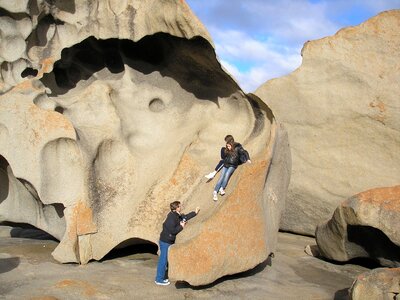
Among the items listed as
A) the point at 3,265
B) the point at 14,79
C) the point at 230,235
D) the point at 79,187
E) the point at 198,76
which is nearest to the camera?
the point at 230,235

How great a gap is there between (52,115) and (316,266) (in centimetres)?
334

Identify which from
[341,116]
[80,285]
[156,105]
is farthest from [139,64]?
[341,116]

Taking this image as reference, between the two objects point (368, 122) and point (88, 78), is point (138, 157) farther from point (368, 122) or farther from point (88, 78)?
point (368, 122)

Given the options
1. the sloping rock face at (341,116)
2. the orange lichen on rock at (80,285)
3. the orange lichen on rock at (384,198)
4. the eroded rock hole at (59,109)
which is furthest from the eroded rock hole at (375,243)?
the eroded rock hole at (59,109)

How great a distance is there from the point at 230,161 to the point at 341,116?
2690mm

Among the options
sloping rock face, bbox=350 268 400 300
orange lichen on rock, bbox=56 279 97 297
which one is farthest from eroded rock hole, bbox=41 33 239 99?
sloping rock face, bbox=350 268 400 300


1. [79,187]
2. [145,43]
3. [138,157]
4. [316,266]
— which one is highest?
[145,43]

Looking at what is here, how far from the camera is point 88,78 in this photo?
20.5 feet

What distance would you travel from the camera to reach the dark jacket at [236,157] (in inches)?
211

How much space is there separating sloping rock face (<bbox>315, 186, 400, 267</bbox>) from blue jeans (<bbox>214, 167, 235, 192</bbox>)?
48.1 inches

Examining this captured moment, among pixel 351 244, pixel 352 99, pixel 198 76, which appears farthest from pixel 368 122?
pixel 198 76

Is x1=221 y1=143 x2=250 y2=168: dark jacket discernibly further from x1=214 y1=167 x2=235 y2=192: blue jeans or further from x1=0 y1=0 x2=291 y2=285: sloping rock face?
x1=0 y1=0 x2=291 y2=285: sloping rock face

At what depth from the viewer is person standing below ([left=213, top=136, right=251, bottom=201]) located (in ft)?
17.6

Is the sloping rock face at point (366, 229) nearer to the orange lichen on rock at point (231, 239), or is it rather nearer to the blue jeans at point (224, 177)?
the orange lichen on rock at point (231, 239)
